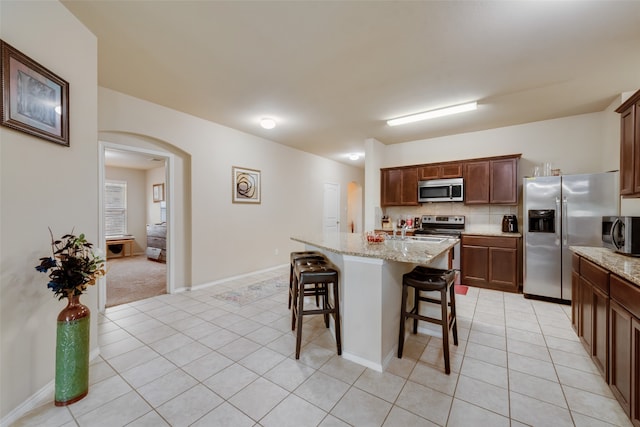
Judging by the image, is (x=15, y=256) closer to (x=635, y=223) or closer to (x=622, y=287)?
(x=622, y=287)

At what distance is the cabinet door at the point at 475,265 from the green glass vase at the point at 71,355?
15.3 feet

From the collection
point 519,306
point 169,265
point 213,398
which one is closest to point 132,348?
point 213,398

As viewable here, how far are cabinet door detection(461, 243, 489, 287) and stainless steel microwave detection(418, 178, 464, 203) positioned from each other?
90 centimetres

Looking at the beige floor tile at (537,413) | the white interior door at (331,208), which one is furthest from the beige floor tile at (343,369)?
the white interior door at (331,208)

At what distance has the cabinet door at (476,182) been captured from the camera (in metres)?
4.31

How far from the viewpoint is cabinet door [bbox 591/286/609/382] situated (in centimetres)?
176

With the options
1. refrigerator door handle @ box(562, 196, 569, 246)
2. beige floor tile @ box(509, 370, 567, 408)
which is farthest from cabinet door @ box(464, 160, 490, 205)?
beige floor tile @ box(509, 370, 567, 408)

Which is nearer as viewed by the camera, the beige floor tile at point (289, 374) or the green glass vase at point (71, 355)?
the green glass vase at point (71, 355)

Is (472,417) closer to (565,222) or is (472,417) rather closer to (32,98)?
(565,222)

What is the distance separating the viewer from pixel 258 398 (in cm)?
172

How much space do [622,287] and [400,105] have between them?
281 centimetres

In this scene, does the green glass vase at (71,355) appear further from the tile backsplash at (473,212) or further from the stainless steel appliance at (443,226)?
the tile backsplash at (473,212)

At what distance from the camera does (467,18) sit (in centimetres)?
193

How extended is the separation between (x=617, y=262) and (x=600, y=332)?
21.4 inches
